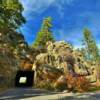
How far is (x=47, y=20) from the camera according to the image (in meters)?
91.8

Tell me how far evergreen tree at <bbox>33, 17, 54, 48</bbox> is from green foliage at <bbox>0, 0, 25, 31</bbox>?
56.2m

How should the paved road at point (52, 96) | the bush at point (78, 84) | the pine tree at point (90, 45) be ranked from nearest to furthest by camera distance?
the paved road at point (52, 96)
the bush at point (78, 84)
the pine tree at point (90, 45)

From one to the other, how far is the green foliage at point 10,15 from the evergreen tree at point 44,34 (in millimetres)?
56185

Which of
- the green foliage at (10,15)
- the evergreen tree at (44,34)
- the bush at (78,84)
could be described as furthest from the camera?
the evergreen tree at (44,34)

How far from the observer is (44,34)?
87.6 m

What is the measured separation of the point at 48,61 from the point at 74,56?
6.28 meters

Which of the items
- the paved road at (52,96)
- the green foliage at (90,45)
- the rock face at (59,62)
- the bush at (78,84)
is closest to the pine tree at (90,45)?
the green foliage at (90,45)

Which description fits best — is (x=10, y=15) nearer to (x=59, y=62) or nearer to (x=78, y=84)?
(x=78, y=84)

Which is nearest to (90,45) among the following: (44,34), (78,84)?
(44,34)

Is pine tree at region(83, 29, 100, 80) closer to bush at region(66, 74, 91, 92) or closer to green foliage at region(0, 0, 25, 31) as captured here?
bush at region(66, 74, 91, 92)

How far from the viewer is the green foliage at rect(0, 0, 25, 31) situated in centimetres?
2192

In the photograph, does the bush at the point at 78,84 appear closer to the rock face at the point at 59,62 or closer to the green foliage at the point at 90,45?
the rock face at the point at 59,62

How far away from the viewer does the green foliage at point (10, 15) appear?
863 inches

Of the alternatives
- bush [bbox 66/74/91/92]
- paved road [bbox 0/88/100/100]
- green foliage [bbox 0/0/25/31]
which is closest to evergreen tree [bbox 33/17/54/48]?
bush [bbox 66/74/91/92]
